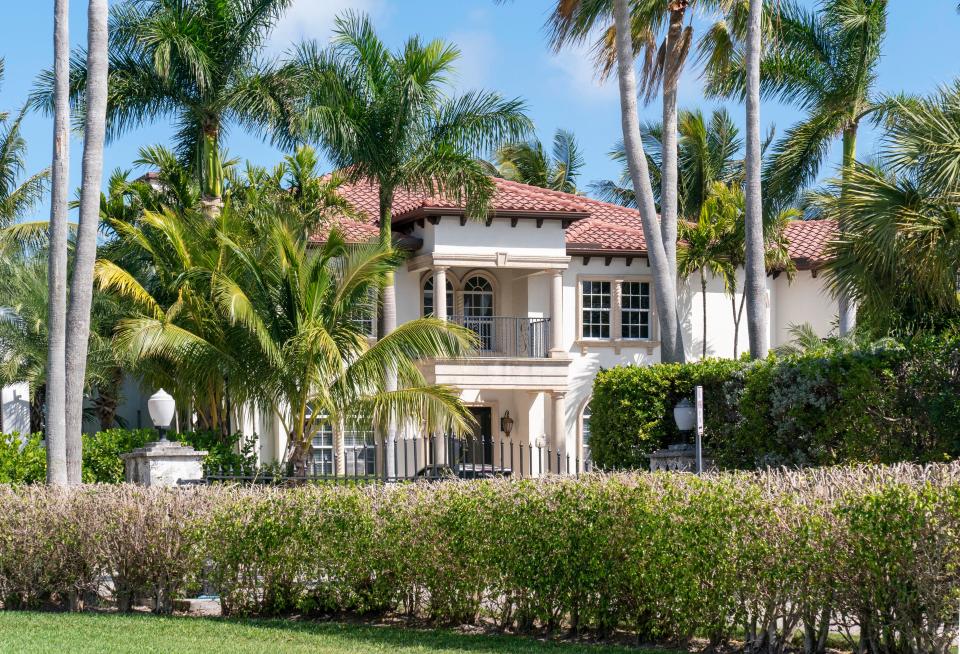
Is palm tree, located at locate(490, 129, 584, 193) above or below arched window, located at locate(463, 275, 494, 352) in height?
above

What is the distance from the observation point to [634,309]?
3003 cm

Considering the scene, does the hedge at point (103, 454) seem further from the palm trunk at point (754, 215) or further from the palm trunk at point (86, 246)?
the palm trunk at point (754, 215)

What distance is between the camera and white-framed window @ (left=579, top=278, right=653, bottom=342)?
29.6 meters

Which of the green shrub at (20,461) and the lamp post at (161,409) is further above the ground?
the lamp post at (161,409)

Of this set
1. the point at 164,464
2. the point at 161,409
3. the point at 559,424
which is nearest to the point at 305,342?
the point at 161,409

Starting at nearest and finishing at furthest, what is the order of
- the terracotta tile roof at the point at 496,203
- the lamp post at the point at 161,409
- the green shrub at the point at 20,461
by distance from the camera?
the lamp post at the point at 161,409
the green shrub at the point at 20,461
the terracotta tile roof at the point at 496,203

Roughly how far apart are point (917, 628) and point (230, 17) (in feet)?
58.9

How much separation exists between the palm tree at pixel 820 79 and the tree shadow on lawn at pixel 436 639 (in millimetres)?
16661

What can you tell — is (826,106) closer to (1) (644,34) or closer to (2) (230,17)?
(1) (644,34)

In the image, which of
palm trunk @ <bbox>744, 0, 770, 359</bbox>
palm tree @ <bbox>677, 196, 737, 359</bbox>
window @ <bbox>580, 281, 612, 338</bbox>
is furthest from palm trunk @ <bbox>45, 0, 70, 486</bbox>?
palm tree @ <bbox>677, 196, 737, 359</bbox>

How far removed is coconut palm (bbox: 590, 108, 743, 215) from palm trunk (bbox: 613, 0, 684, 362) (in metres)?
13.3

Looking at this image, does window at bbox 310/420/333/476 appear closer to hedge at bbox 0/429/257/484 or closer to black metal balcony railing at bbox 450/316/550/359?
black metal balcony railing at bbox 450/316/550/359

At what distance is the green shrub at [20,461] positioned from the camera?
58.1ft

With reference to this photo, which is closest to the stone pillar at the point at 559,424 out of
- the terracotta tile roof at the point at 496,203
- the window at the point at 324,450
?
the terracotta tile roof at the point at 496,203
